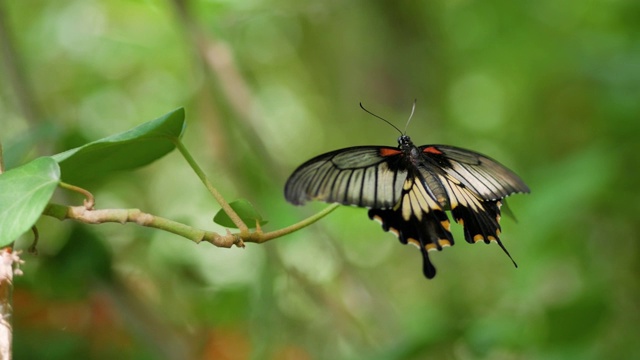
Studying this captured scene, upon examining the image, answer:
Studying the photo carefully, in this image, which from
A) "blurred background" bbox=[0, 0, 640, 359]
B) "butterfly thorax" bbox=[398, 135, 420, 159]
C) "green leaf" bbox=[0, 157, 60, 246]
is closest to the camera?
"green leaf" bbox=[0, 157, 60, 246]

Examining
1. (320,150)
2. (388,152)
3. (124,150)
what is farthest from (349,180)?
(320,150)

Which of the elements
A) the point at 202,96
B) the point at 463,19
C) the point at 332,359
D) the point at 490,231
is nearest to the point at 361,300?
the point at 332,359

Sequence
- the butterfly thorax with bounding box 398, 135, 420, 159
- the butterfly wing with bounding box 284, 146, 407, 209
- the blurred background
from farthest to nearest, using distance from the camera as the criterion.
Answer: the blurred background, the butterfly thorax with bounding box 398, 135, 420, 159, the butterfly wing with bounding box 284, 146, 407, 209

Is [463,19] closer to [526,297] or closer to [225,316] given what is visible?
[526,297]

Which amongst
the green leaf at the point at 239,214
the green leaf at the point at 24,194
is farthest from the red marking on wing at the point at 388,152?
the green leaf at the point at 24,194

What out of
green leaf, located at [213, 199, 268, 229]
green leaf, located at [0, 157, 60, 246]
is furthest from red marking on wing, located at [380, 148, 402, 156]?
green leaf, located at [0, 157, 60, 246]

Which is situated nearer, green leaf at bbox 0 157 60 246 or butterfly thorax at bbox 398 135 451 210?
green leaf at bbox 0 157 60 246

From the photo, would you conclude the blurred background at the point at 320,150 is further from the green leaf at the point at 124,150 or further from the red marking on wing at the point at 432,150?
the red marking on wing at the point at 432,150

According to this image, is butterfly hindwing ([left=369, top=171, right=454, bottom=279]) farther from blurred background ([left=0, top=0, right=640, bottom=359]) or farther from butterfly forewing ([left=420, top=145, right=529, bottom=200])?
blurred background ([left=0, top=0, right=640, bottom=359])
